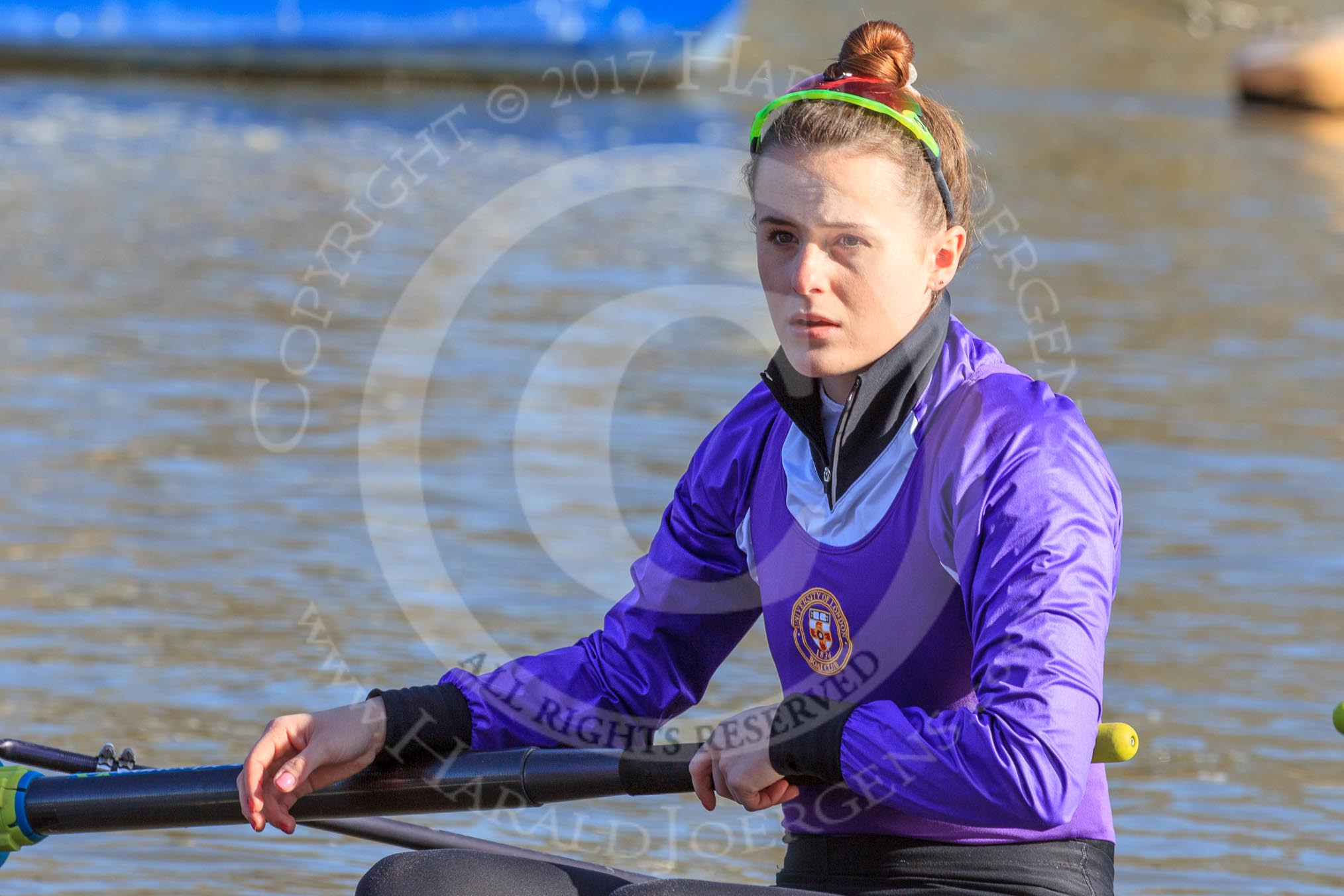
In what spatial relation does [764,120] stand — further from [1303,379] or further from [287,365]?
[1303,379]

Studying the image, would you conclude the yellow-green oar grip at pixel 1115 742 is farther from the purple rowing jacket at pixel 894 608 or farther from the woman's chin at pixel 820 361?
the woman's chin at pixel 820 361

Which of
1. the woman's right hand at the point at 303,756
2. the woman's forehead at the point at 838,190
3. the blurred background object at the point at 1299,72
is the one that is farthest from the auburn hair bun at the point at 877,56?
the blurred background object at the point at 1299,72

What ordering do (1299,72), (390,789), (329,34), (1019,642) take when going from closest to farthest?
(1019,642) → (390,789) → (329,34) → (1299,72)

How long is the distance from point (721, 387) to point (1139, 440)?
156 cm

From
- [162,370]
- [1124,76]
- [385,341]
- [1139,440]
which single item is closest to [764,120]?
[1139,440]

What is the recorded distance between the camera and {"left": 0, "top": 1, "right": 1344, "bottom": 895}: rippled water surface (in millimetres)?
3713

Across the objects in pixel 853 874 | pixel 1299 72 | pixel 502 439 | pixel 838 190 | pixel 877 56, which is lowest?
pixel 853 874

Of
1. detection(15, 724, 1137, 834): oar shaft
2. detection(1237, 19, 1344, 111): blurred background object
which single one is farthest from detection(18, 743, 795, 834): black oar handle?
detection(1237, 19, 1344, 111): blurred background object

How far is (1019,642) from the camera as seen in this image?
A: 5.58ft

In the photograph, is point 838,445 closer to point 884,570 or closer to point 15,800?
point 884,570

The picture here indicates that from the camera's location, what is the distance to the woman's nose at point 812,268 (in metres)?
1.89

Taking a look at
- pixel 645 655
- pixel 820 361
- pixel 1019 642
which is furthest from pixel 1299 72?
pixel 1019 642

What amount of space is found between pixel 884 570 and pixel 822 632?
0.38 ft

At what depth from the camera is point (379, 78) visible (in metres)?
18.7
